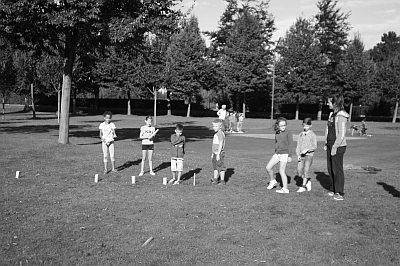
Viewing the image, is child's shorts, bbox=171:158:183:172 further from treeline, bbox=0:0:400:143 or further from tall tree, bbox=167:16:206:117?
tall tree, bbox=167:16:206:117

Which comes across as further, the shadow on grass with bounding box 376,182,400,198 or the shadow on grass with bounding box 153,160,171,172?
the shadow on grass with bounding box 153,160,171,172

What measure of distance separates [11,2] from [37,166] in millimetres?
6660

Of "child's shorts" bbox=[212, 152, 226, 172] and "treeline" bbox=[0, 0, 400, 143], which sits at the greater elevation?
"treeline" bbox=[0, 0, 400, 143]

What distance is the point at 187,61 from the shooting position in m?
51.7

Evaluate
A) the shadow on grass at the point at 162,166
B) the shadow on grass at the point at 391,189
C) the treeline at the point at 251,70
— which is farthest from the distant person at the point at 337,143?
the treeline at the point at 251,70

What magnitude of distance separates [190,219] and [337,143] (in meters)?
3.59

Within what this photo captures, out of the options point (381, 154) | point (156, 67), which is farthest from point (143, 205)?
point (156, 67)

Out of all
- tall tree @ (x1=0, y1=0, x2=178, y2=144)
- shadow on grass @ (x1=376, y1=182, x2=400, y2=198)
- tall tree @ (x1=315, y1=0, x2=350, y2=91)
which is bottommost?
shadow on grass @ (x1=376, y1=182, x2=400, y2=198)

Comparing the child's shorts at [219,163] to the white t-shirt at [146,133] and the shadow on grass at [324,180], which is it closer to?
the white t-shirt at [146,133]

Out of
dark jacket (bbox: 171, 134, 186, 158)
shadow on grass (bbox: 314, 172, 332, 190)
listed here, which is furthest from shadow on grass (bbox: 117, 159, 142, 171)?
shadow on grass (bbox: 314, 172, 332, 190)

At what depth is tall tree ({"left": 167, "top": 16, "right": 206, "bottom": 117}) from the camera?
168 ft

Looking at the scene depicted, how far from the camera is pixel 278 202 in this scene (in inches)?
349

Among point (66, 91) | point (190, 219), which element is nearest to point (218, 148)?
point (190, 219)

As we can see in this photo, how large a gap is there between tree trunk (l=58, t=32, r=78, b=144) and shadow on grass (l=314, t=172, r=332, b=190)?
11.3 metres
